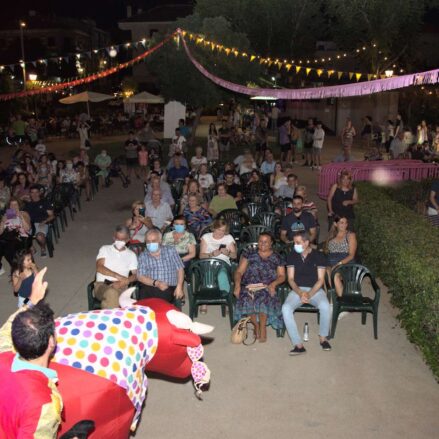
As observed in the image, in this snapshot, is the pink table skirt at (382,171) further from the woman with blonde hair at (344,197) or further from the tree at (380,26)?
the tree at (380,26)

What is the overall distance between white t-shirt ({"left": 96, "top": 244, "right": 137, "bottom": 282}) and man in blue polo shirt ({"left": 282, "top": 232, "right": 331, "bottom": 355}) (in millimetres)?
1932

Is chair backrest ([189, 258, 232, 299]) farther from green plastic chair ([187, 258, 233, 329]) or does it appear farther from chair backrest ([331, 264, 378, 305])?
chair backrest ([331, 264, 378, 305])

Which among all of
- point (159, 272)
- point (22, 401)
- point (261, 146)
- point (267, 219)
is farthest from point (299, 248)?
point (261, 146)

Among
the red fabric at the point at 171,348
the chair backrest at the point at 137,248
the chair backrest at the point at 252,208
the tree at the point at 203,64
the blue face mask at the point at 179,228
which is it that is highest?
the tree at the point at 203,64

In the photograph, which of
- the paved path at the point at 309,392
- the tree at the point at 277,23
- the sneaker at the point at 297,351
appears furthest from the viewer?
the tree at the point at 277,23

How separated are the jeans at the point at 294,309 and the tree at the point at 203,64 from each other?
14297 millimetres

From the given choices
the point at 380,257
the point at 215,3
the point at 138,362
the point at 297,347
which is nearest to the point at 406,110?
the point at 215,3

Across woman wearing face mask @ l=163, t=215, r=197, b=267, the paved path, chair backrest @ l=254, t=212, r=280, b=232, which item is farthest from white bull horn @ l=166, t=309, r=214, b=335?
chair backrest @ l=254, t=212, r=280, b=232

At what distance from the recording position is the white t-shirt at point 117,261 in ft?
21.8

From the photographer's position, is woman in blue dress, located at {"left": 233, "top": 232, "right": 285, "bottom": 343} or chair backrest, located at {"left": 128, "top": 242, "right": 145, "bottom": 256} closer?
woman in blue dress, located at {"left": 233, "top": 232, "right": 285, "bottom": 343}

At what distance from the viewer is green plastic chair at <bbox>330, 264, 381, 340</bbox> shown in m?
6.27

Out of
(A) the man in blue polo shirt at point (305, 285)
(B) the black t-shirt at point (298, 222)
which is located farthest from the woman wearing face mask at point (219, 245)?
(B) the black t-shirt at point (298, 222)

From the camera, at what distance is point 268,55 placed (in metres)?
26.5

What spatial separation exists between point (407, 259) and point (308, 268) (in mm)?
1118
